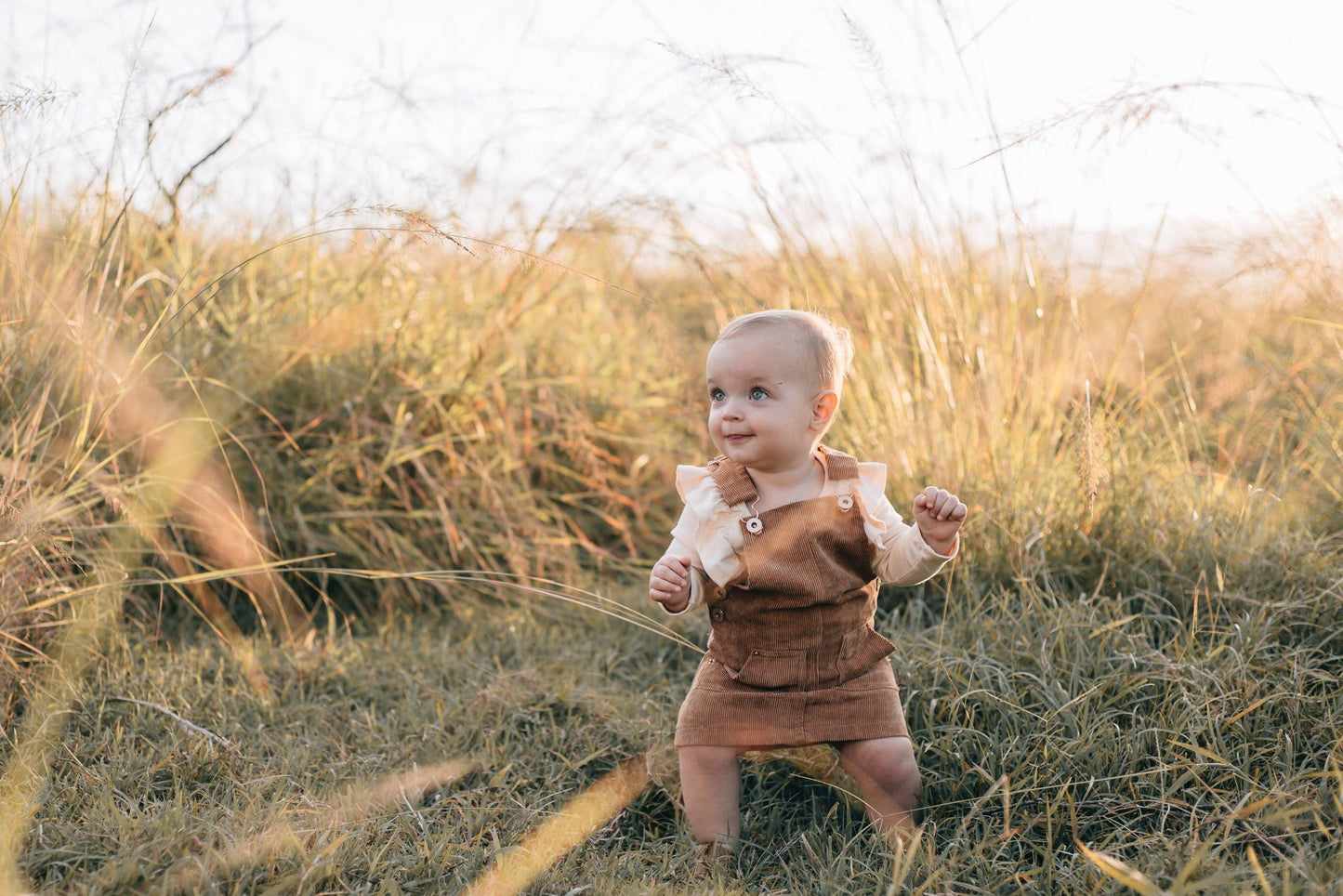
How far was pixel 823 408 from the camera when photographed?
1.95m

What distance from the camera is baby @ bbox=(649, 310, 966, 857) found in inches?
74.5

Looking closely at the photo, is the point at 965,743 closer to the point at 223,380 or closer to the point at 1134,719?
the point at 1134,719

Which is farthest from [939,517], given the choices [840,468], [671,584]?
[671,584]

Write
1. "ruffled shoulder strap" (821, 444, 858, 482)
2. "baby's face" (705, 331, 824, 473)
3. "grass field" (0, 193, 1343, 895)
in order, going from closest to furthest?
1. "grass field" (0, 193, 1343, 895)
2. "baby's face" (705, 331, 824, 473)
3. "ruffled shoulder strap" (821, 444, 858, 482)

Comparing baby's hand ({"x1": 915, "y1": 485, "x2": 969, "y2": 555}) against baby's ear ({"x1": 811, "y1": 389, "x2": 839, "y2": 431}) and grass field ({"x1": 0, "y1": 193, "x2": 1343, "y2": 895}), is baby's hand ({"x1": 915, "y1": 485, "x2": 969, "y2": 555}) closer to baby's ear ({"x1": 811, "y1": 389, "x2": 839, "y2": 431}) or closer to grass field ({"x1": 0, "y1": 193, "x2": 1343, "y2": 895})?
baby's ear ({"x1": 811, "y1": 389, "x2": 839, "y2": 431})

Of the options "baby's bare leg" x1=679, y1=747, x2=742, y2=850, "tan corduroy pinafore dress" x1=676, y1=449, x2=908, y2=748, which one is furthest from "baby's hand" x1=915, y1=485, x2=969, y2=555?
"baby's bare leg" x1=679, y1=747, x2=742, y2=850

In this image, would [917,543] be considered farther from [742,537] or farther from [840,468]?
[742,537]

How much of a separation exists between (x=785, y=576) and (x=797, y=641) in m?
0.14

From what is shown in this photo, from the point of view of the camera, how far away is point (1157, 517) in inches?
100

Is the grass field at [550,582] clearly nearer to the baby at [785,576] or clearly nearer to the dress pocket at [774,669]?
the baby at [785,576]

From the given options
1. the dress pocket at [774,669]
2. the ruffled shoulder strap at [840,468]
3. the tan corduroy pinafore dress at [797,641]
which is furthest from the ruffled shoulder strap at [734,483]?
the dress pocket at [774,669]

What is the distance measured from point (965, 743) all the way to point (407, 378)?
2.14 meters

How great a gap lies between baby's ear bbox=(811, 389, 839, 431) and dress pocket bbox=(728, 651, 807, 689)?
45 cm

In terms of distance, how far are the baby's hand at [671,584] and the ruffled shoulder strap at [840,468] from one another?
13.9 inches
